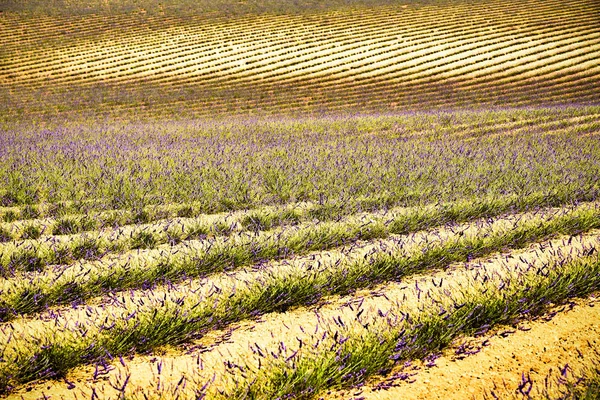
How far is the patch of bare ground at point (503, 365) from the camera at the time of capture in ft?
6.42

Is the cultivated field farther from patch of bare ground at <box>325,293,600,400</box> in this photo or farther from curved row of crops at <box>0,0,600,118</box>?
curved row of crops at <box>0,0,600,118</box>

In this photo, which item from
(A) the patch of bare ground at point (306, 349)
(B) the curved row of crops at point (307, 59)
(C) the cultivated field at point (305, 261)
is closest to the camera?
(A) the patch of bare ground at point (306, 349)

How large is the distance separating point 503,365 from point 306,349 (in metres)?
1.06

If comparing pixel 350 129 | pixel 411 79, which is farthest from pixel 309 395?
pixel 411 79

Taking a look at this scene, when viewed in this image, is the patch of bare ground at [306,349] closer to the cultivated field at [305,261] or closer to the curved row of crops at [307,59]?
the cultivated field at [305,261]

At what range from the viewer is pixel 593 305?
276cm

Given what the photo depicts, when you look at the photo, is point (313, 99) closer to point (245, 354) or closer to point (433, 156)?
point (433, 156)

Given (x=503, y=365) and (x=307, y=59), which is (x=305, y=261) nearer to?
(x=503, y=365)

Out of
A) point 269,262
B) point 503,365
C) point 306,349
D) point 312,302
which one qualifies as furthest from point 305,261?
point 503,365

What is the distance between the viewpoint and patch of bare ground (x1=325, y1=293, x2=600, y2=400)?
6.42ft

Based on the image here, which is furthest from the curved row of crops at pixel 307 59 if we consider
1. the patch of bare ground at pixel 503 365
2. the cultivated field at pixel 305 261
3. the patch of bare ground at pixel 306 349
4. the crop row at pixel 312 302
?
the patch of bare ground at pixel 503 365

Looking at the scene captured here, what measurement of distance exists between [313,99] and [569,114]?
1172cm

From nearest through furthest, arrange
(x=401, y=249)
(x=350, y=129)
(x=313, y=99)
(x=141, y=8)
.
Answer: (x=401, y=249) < (x=350, y=129) < (x=313, y=99) < (x=141, y=8)

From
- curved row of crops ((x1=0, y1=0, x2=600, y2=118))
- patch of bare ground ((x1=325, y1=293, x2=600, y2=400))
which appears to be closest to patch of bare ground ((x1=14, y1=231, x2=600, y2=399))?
patch of bare ground ((x1=325, y1=293, x2=600, y2=400))
